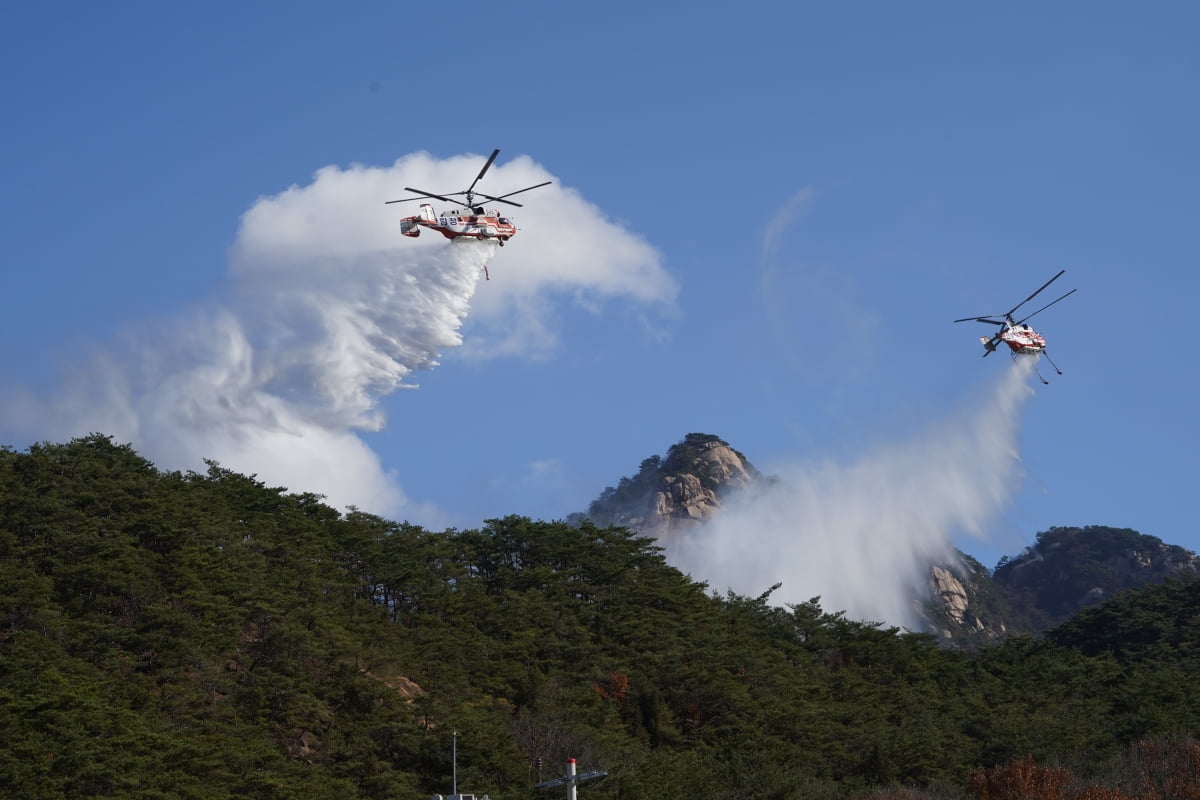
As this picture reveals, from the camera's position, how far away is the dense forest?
152 feet

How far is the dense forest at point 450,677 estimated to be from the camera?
1827 inches

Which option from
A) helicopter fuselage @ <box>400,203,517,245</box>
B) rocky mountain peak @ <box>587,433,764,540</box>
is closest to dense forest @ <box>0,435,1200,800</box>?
helicopter fuselage @ <box>400,203,517,245</box>

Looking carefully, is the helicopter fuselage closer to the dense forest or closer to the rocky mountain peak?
the dense forest

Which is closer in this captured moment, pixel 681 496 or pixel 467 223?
pixel 467 223

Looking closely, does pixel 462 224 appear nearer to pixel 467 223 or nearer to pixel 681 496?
pixel 467 223

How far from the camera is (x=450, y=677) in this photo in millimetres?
59344

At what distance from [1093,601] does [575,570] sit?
5595 inches

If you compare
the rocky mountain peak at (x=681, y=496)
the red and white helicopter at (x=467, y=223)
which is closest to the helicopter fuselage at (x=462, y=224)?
the red and white helicopter at (x=467, y=223)

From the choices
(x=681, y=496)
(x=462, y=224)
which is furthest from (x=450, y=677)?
(x=681, y=496)

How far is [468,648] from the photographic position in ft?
206

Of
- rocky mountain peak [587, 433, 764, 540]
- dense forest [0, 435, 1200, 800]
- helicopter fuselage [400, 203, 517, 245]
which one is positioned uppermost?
rocky mountain peak [587, 433, 764, 540]

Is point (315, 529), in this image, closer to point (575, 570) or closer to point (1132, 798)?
point (575, 570)

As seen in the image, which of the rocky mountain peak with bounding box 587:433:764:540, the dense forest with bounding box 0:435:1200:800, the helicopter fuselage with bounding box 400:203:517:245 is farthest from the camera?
the rocky mountain peak with bounding box 587:433:764:540

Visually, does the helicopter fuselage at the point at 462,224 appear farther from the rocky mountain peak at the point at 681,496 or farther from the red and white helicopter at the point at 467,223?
the rocky mountain peak at the point at 681,496
